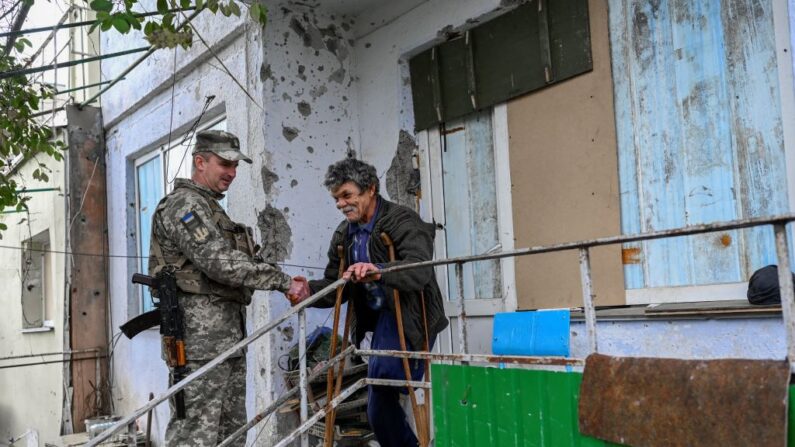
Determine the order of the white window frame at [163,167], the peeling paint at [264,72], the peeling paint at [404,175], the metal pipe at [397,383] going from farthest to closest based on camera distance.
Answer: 1. the white window frame at [163,167]
2. the peeling paint at [264,72]
3. the peeling paint at [404,175]
4. the metal pipe at [397,383]

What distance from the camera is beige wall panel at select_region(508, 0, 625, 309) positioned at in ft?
12.2

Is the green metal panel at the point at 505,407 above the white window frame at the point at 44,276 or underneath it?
underneath

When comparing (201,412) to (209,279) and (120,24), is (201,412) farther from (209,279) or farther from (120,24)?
(120,24)

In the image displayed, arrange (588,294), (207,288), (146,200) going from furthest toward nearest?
(146,200) → (207,288) → (588,294)

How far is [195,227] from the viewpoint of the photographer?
3.64m

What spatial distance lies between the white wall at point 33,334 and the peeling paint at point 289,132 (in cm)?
454

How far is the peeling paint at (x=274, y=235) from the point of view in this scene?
5.00 metres

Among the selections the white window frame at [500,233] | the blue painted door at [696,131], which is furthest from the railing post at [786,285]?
the white window frame at [500,233]

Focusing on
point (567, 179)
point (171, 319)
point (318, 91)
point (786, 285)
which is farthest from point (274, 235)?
point (786, 285)

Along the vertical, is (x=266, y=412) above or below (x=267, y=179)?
below

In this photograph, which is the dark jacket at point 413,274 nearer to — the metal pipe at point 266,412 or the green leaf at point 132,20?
the metal pipe at point 266,412

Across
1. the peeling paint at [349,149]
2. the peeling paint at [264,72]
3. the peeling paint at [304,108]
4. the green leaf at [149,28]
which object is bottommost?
the peeling paint at [349,149]

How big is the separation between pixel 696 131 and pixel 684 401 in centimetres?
167

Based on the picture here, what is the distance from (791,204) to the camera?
3004mm
